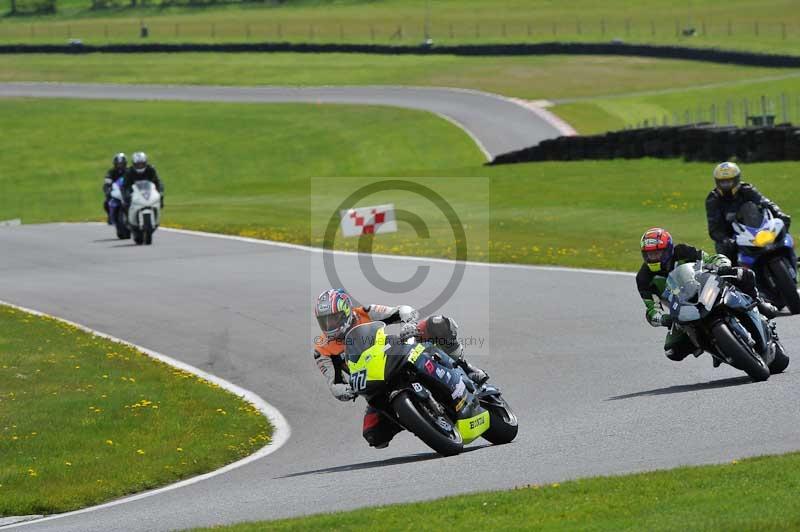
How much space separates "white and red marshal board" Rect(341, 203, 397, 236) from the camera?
2909cm

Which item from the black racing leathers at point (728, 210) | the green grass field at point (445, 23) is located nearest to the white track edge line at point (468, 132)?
the green grass field at point (445, 23)

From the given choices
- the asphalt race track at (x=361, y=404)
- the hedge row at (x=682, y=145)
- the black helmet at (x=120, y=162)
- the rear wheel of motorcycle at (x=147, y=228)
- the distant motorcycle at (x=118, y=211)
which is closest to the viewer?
the asphalt race track at (x=361, y=404)

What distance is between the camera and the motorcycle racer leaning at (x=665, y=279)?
13258mm

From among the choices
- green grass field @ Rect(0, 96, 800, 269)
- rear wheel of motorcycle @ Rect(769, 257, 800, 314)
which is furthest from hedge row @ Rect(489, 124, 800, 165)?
rear wheel of motorcycle @ Rect(769, 257, 800, 314)

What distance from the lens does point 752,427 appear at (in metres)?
10.8

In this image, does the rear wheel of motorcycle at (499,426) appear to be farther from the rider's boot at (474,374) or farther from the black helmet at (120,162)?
the black helmet at (120,162)

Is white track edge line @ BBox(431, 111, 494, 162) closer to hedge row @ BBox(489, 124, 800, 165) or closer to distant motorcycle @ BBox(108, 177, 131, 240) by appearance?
hedge row @ BBox(489, 124, 800, 165)

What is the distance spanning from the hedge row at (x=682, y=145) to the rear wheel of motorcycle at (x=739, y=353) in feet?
73.4

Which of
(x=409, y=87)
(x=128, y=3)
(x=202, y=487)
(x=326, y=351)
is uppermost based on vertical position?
(x=128, y=3)

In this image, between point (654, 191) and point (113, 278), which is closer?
point (113, 278)

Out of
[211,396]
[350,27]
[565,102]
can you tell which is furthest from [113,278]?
[350,27]

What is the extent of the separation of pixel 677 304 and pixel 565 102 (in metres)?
54.7

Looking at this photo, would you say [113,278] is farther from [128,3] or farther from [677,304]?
[128,3]

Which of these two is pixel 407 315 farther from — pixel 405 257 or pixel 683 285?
pixel 405 257
